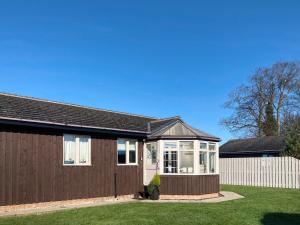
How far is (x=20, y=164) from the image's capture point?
15.3m

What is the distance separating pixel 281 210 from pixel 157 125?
8740 millimetres

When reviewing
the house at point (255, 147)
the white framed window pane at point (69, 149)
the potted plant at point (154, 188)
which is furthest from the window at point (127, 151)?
the house at point (255, 147)

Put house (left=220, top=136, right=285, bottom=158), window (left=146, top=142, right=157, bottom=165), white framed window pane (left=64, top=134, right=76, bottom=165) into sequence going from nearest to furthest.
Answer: white framed window pane (left=64, top=134, right=76, bottom=165), window (left=146, top=142, right=157, bottom=165), house (left=220, top=136, right=285, bottom=158)

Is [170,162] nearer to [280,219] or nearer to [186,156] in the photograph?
[186,156]

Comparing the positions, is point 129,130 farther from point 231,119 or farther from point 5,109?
point 231,119

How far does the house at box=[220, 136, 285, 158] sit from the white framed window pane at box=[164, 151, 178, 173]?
13141 mm

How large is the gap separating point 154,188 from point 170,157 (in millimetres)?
1648

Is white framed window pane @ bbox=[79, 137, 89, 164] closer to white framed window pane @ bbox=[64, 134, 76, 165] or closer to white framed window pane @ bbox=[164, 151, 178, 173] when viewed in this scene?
white framed window pane @ bbox=[64, 134, 76, 165]

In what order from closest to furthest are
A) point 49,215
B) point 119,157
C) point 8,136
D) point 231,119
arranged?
point 49,215 < point 8,136 < point 119,157 < point 231,119

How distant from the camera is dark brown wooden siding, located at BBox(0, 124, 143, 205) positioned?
14961 mm

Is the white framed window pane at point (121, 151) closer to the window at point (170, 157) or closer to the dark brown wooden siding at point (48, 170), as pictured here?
the dark brown wooden siding at point (48, 170)

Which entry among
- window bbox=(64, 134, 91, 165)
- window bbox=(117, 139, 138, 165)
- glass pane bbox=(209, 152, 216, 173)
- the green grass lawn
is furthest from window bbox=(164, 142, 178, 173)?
window bbox=(64, 134, 91, 165)

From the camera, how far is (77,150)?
1753cm

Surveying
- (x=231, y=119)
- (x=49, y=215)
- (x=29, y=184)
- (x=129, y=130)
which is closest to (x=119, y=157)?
(x=129, y=130)
